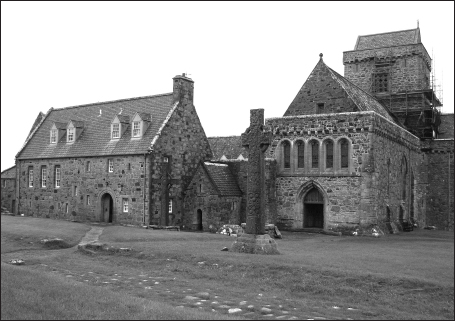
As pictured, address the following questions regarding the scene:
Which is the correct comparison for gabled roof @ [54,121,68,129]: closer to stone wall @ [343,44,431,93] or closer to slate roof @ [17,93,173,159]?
slate roof @ [17,93,173,159]

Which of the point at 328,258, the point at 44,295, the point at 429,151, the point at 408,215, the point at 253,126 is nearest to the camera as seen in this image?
the point at 44,295

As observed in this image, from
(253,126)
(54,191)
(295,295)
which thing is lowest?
(295,295)

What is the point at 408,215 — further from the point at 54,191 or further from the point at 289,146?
the point at 54,191

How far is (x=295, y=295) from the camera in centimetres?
1344

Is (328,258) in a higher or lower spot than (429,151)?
lower

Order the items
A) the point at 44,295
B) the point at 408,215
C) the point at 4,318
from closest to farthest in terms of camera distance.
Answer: the point at 4,318, the point at 44,295, the point at 408,215

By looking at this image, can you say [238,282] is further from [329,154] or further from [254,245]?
[329,154]

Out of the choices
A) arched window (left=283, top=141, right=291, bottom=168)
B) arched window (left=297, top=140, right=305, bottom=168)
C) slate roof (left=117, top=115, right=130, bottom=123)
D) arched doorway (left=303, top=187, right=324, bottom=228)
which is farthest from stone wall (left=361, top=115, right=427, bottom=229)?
slate roof (left=117, top=115, right=130, bottom=123)

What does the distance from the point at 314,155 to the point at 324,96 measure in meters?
4.40

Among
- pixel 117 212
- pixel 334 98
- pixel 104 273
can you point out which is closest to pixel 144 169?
pixel 117 212

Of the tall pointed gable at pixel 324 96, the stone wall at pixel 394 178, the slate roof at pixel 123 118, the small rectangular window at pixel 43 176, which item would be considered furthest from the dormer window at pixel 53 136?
the stone wall at pixel 394 178

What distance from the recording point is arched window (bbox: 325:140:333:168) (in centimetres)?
3344

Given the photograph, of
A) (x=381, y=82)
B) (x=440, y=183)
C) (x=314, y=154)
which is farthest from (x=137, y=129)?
(x=440, y=183)

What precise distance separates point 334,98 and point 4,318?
1150 inches
